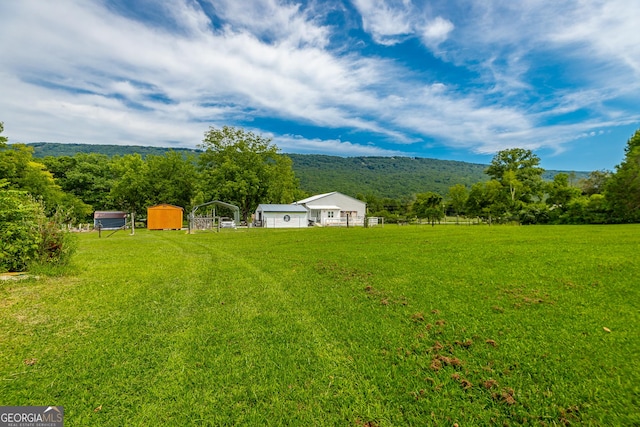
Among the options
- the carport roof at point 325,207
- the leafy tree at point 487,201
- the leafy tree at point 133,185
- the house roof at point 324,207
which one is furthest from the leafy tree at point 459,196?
the leafy tree at point 133,185

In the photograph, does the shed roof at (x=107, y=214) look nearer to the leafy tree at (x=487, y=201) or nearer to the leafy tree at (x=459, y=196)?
the leafy tree at (x=487, y=201)

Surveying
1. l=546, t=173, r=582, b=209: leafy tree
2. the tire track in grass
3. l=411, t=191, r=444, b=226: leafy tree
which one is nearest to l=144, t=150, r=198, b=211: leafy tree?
l=411, t=191, r=444, b=226: leafy tree

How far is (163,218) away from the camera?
2794cm

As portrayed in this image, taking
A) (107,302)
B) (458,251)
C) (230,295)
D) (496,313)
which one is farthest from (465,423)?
(458,251)

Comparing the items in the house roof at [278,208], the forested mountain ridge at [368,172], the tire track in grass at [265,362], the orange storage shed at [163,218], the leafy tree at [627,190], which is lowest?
the tire track in grass at [265,362]

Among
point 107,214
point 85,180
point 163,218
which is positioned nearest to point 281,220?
point 163,218

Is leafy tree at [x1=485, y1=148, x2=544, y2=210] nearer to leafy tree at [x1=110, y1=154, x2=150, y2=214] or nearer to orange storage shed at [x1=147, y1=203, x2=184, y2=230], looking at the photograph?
orange storage shed at [x1=147, y1=203, x2=184, y2=230]

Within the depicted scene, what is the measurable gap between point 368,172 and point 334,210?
4144 inches

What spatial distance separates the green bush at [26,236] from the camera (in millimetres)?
6664

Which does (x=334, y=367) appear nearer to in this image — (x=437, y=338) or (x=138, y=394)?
(x=437, y=338)

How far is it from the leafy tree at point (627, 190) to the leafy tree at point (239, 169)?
33007mm

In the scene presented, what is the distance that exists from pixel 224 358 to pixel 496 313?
3793 mm

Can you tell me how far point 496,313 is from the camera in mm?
4348

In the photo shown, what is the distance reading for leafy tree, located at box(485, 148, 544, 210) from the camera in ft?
126
